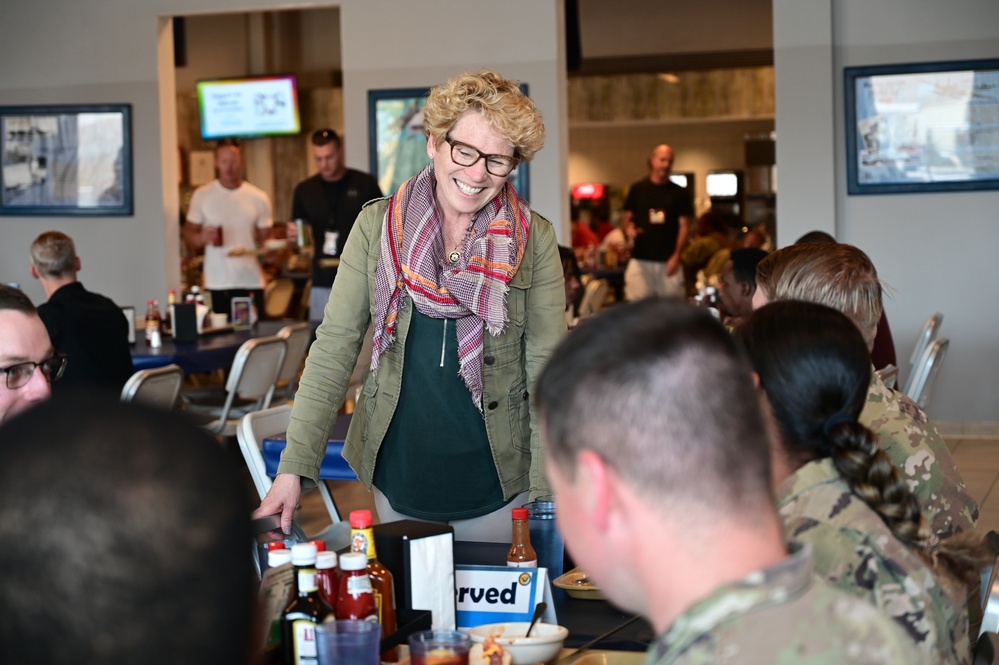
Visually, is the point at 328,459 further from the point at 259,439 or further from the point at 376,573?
the point at 376,573

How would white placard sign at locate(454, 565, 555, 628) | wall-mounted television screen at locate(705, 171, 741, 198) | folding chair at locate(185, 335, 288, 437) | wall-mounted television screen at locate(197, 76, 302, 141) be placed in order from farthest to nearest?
wall-mounted television screen at locate(705, 171, 741, 198)
wall-mounted television screen at locate(197, 76, 302, 141)
folding chair at locate(185, 335, 288, 437)
white placard sign at locate(454, 565, 555, 628)

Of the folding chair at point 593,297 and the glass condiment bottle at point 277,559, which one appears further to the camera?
the folding chair at point 593,297

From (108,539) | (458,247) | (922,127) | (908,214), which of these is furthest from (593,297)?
(108,539)

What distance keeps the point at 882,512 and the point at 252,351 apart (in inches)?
168

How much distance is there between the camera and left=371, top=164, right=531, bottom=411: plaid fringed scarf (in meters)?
2.64

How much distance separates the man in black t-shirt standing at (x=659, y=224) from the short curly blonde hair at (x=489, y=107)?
7167 mm

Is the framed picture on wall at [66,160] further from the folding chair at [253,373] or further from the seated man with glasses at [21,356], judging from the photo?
the seated man with glasses at [21,356]

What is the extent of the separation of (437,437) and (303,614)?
1078mm

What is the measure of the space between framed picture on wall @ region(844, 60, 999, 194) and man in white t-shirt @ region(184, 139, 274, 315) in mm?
3986

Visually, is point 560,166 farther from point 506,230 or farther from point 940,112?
point 506,230

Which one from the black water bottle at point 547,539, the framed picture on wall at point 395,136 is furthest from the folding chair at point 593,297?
the black water bottle at point 547,539

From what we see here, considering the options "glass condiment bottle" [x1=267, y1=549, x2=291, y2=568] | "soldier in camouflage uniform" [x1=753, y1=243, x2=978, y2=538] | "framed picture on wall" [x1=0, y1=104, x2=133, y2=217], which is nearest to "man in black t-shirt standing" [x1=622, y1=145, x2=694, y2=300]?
"framed picture on wall" [x1=0, y1=104, x2=133, y2=217]

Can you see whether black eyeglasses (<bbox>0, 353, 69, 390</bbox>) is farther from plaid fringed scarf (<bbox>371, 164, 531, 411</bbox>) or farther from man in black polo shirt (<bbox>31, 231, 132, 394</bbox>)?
man in black polo shirt (<bbox>31, 231, 132, 394</bbox>)

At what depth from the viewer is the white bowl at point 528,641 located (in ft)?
5.75
